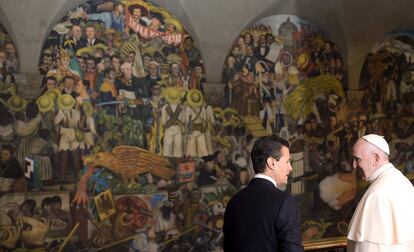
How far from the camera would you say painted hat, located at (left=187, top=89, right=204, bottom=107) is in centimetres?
869

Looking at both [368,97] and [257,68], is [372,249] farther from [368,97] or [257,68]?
[368,97]

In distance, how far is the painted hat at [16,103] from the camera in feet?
24.0

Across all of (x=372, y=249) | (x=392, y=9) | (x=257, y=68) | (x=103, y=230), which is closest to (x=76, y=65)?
(x=103, y=230)

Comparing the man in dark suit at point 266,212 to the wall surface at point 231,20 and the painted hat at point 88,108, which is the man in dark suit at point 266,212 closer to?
the painted hat at point 88,108

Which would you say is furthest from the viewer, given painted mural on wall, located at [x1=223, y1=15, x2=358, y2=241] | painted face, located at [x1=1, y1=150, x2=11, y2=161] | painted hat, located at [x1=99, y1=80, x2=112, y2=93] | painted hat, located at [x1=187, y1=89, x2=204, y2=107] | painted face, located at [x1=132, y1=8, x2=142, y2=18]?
painted mural on wall, located at [x1=223, y1=15, x2=358, y2=241]

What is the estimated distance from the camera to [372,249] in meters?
4.29

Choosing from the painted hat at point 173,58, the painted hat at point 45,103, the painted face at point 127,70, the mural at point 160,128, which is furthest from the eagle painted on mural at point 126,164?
the painted hat at point 173,58

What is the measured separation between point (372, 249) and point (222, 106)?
5.00 meters

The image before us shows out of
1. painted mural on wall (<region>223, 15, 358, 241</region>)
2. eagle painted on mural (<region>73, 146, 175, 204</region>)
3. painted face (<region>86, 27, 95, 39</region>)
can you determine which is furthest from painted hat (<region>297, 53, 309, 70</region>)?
painted face (<region>86, 27, 95, 39</region>)

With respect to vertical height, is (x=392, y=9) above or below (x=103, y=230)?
above

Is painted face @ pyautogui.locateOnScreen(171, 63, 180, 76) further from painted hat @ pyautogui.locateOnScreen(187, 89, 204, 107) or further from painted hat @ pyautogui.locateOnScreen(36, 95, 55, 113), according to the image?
painted hat @ pyautogui.locateOnScreen(36, 95, 55, 113)

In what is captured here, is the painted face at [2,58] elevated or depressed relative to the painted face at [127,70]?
elevated

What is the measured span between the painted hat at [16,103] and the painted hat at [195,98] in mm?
2554

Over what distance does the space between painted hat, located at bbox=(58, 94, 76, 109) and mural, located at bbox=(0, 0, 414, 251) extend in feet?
0.11
